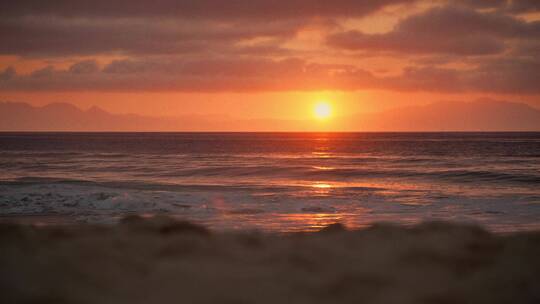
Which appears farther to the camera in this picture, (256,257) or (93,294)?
(256,257)

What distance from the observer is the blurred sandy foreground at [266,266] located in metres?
3.37

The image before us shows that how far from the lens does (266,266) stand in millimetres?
4121

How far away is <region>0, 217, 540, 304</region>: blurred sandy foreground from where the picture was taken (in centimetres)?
337

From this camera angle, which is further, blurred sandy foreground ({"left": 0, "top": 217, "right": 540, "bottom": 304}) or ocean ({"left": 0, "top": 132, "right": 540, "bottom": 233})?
ocean ({"left": 0, "top": 132, "right": 540, "bottom": 233})

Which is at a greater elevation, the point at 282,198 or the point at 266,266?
the point at 266,266

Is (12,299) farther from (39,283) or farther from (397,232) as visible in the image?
(397,232)

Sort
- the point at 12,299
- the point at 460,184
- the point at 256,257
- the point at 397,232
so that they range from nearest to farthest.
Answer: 1. the point at 12,299
2. the point at 256,257
3. the point at 397,232
4. the point at 460,184

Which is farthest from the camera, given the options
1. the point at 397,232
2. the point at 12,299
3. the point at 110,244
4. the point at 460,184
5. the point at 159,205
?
the point at 460,184

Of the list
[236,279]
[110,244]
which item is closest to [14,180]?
[110,244]

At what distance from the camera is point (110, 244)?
4.73 metres

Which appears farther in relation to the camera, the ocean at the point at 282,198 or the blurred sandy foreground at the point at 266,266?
the ocean at the point at 282,198

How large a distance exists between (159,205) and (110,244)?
467 inches

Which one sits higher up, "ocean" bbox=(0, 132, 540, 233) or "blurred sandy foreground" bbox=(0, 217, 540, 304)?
"blurred sandy foreground" bbox=(0, 217, 540, 304)

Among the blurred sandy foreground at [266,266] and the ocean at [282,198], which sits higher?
the blurred sandy foreground at [266,266]
